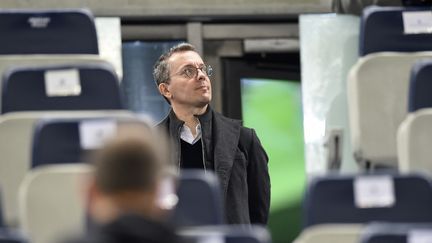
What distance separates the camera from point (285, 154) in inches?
261

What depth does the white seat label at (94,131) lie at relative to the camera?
13.1ft

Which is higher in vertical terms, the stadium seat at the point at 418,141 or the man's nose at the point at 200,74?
the man's nose at the point at 200,74

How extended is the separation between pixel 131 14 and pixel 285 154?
3.00ft

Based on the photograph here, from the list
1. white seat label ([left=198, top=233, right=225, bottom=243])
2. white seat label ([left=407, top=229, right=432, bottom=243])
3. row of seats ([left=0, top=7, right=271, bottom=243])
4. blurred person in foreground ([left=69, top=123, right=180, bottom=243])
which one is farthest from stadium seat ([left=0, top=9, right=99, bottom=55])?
blurred person in foreground ([left=69, top=123, right=180, bottom=243])

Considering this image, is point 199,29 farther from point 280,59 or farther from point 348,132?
point 348,132

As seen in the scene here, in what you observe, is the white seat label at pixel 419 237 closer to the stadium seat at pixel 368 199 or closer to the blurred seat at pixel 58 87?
the stadium seat at pixel 368 199

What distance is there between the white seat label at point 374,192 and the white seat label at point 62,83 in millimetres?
1028

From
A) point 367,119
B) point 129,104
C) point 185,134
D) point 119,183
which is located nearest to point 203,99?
point 185,134

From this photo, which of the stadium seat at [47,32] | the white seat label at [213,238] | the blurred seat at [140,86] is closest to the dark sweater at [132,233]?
the white seat label at [213,238]

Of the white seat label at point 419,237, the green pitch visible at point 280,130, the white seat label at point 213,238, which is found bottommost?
the green pitch visible at point 280,130

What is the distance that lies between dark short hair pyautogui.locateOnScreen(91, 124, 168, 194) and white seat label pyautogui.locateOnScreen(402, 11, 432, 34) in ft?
7.95

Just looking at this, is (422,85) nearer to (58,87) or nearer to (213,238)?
(58,87)

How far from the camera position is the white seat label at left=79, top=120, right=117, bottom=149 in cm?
399

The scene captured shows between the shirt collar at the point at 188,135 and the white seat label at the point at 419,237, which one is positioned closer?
the white seat label at the point at 419,237
